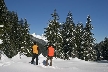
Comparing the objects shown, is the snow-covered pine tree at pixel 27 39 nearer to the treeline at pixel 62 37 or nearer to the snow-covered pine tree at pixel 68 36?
the treeline at pixel 62 37

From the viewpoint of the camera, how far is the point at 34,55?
20406 millimetres

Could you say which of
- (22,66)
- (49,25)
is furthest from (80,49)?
(22,66)

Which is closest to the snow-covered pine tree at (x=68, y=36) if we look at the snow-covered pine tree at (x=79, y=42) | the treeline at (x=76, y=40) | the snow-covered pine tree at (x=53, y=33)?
the treeline at (x=76, y=40)

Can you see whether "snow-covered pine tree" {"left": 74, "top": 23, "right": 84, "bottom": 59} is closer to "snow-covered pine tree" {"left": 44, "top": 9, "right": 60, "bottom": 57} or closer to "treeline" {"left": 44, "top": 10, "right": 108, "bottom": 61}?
"treeline" {"left": 44, "top": 10, "right": 108, "bottom": 61}

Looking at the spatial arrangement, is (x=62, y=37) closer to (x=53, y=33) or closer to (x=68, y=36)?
(x=68, y=36)

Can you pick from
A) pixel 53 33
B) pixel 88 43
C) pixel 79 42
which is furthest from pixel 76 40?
pixel 53 33

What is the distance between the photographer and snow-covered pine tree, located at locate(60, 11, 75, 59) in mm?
57500

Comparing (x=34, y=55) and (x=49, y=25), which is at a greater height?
(x=49, y=25)

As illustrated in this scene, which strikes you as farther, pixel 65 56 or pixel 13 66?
pixel 65 56

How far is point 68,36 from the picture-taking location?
5766 centimetres

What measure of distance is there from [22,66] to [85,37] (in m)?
46.1

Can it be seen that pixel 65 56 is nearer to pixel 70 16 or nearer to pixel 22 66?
pixel 70 16

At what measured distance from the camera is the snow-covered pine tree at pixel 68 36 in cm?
5750

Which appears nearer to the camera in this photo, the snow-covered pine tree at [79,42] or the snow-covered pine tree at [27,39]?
the snow-covered pine tree at [27,39]
